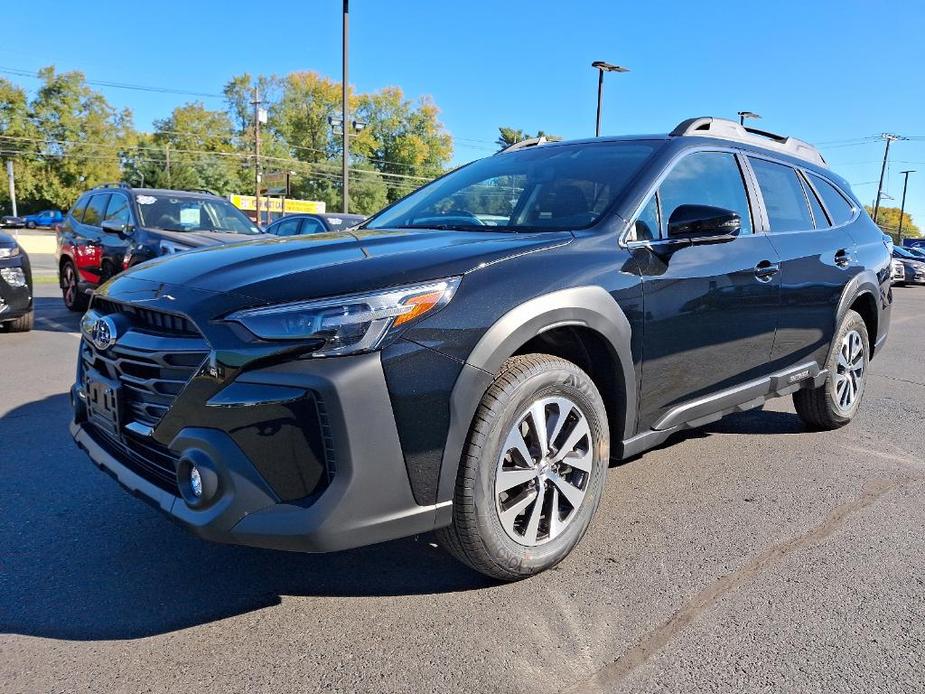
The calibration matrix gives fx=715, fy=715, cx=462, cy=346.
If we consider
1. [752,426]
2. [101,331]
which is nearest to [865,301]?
[752,426]

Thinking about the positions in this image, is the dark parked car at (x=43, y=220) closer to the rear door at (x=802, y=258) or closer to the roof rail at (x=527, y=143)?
the roof rail at (x=527, y=143)

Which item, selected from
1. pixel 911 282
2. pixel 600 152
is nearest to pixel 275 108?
pixel 911 282

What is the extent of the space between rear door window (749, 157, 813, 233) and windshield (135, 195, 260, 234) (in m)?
6.90

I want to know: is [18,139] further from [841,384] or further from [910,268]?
[841,384]

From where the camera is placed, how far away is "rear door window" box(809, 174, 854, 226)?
4.57 metres

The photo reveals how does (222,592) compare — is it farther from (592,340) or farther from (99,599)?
(592,340)

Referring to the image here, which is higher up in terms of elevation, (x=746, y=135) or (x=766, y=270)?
(x=746, y=135)

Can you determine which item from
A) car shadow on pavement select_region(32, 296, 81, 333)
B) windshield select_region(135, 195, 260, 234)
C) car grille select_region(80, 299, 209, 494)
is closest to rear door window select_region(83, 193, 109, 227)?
windshield select_region(135, 195, 260, 234)

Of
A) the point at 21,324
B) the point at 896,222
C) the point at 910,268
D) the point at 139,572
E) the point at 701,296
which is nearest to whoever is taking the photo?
the point at 139,572

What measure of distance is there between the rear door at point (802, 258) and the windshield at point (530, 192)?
99cm

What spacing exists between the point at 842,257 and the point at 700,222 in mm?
1871

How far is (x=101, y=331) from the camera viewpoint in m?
2.63

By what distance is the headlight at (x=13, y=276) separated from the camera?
23.8 ft

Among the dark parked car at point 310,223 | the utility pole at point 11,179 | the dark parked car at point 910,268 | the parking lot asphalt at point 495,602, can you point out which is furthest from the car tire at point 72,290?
the utility pole at point 11,179
